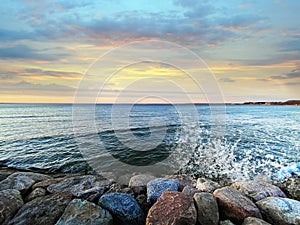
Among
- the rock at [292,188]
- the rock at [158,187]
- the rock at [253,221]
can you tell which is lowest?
the rock at [292,188]

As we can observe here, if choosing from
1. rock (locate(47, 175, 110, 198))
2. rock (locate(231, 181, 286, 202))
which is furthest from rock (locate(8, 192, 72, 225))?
rock (locate(231, 181, 286, 202))

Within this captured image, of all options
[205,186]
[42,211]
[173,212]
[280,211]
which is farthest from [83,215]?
[280,211]

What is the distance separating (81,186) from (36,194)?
3.84ft

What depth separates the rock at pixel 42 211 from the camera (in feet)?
15.8

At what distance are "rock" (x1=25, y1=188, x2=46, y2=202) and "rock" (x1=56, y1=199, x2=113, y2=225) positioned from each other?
170 centimetres

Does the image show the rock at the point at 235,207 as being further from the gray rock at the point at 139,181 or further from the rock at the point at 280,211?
the gray rock at the point at 139,181

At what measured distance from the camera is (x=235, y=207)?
505 centimetres

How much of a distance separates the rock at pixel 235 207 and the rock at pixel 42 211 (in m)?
3.53

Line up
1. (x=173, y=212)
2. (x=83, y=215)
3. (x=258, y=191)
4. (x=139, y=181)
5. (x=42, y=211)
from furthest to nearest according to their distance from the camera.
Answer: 1. (x=139, y=181)
2. (x=258, y=191)
3. (x=42, y=211)
4. (x=83, y=215)
5. (x=173, y=212)

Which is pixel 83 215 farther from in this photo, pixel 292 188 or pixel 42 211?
pixel 292 188

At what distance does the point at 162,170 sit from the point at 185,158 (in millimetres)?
2105

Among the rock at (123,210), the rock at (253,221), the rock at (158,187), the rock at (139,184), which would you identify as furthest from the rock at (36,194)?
the rock at (253,221)

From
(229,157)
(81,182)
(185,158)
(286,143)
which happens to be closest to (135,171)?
(185,158)

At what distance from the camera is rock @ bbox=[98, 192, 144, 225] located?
5.13 meters
